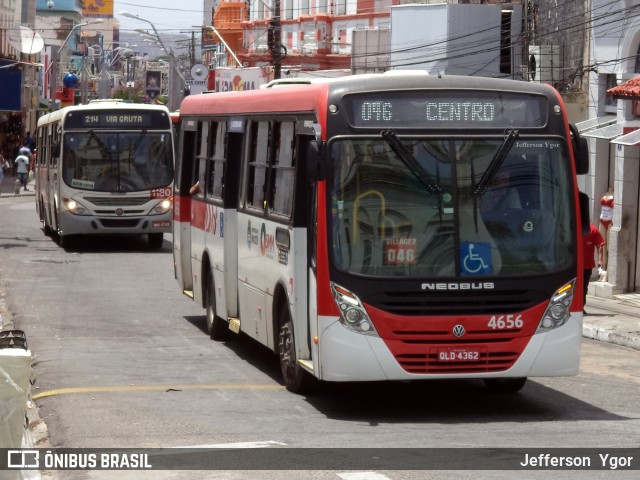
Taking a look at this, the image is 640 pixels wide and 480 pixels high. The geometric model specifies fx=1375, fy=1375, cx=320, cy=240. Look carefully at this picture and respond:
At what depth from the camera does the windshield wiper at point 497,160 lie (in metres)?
10.8

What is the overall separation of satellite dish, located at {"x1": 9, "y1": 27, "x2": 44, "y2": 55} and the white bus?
105ft

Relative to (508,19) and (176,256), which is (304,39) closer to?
(508,19)

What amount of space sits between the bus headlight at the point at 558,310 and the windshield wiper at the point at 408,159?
4.19ft

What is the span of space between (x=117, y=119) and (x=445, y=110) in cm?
1698

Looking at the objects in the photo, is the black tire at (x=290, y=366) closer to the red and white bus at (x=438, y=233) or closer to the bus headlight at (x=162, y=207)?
the red and white bus at (x=438, y=233)

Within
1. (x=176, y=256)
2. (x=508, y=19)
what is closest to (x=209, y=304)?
(x=176, y=256)

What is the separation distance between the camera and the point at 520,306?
1081 centimetres

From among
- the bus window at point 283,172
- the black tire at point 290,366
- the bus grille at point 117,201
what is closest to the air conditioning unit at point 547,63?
the bus grille at point 117,201

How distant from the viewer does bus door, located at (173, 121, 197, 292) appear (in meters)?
17.0

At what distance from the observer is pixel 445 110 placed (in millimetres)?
10953

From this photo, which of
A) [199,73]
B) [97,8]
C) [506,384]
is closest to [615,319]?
[506,384]

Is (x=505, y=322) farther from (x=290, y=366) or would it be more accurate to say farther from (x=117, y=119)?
(x=117, y=119)

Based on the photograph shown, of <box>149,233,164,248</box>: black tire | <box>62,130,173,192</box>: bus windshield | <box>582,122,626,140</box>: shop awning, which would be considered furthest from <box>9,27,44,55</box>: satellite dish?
<box>582,122,626,140</box>: shop awning

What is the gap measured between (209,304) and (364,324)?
543 centimetres
